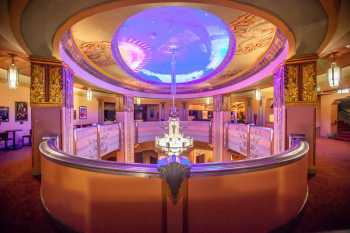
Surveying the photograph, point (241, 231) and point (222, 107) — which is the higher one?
point (222, 107)

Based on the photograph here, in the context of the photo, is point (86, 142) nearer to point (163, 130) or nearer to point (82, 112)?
point (82, 112)

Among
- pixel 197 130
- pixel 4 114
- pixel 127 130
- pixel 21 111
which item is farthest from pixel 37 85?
pixel 197 130

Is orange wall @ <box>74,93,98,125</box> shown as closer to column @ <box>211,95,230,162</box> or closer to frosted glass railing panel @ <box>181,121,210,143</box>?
frosted glass railing panel @ <box>181,121,210,143</box>

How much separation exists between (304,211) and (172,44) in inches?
286

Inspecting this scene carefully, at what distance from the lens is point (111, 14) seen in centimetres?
375

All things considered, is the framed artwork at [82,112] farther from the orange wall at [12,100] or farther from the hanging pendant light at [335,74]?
the hanging pendant light at [335,74]

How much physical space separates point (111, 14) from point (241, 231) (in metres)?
4.63

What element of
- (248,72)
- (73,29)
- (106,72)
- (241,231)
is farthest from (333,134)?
(73,29)

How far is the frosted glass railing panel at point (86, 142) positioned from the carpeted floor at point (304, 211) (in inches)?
63.5

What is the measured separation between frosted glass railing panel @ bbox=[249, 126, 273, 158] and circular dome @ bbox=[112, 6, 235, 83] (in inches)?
127

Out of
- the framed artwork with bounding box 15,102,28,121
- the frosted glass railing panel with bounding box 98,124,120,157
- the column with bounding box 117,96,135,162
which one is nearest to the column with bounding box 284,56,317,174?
the frosted glass railing panel with bounding box 98,124,120,157

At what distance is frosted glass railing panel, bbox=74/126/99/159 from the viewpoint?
632cm

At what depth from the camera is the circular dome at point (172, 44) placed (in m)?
5.24

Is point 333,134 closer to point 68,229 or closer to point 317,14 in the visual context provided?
point 317,14
